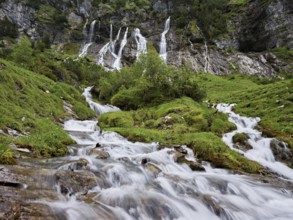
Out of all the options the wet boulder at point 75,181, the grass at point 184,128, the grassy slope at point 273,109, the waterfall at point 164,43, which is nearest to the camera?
the wet boulder at point 75,181

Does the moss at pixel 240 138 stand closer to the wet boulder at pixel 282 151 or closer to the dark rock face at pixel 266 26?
the wet boulder at pixel 282 151

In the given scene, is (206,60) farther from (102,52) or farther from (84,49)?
(84,49)

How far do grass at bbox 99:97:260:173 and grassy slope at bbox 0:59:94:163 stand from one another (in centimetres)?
429

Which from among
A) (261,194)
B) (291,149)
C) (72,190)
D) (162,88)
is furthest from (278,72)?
(72,190)

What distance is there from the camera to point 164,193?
9.76 meters

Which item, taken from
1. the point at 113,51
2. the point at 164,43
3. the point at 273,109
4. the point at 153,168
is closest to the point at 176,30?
the point at 164,43

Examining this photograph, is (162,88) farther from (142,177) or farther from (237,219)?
(237,219)

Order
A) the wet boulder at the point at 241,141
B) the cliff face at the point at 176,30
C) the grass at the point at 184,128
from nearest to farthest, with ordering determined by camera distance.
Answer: the grass at the point at 184,128 < the wet boulder at the point at 241,141 < the cliff face at the point at 176,30

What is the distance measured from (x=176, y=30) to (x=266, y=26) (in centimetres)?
2854

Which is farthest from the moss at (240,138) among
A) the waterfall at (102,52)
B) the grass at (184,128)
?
the waterfall at (102,52)

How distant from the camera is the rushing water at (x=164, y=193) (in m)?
8.06

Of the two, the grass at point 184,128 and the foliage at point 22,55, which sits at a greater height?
the foliage at point 22,55

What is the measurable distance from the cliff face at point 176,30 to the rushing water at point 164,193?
59.2 meters

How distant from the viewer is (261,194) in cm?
1091
